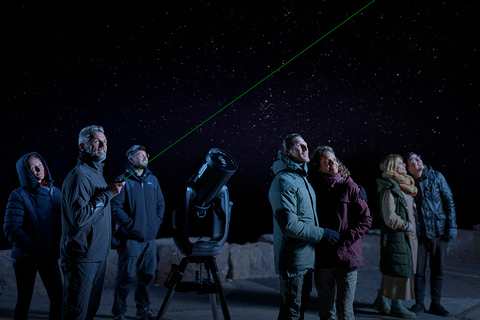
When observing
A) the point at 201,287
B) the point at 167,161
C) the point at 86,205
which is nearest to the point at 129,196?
the point at 86,205

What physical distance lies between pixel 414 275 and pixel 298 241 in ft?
6.71

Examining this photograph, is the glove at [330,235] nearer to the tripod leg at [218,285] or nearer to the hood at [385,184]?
the tripod leg at [218,285]

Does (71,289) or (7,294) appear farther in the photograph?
(7,294)

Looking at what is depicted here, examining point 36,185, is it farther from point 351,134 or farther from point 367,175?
point 367,175

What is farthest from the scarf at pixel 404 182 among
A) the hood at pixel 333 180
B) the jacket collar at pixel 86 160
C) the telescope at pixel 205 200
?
the jacket collar at pixel 86 160

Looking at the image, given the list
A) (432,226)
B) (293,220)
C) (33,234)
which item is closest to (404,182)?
(432,226)

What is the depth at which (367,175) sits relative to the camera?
13609 mm

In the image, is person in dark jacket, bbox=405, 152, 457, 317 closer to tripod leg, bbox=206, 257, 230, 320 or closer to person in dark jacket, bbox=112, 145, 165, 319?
tripod leg, bbox=206, 257, 230, 320

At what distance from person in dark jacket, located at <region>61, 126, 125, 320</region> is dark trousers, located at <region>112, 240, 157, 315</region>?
3.21ft

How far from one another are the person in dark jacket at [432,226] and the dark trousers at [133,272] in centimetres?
293

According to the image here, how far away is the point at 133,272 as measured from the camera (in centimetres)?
427

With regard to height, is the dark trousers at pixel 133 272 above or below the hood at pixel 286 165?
below

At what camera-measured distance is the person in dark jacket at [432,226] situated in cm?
467

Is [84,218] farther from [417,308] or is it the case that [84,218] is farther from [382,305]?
[417,308]
